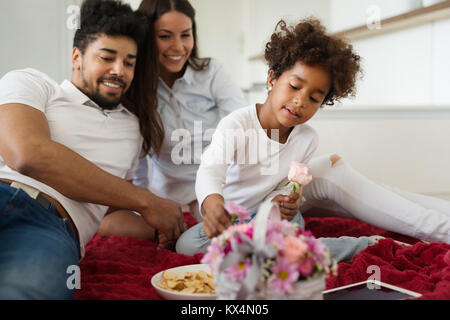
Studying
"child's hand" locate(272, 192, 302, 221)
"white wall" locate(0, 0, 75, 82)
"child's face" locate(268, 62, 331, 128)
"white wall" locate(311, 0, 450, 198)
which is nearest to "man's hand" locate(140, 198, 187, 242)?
"child's hand" locate(272, 192, 302, 221)

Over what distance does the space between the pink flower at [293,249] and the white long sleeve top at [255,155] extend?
0.63 metres

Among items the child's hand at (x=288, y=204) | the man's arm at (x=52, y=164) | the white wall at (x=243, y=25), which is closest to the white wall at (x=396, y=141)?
the child's hand at (x=288, y=204)

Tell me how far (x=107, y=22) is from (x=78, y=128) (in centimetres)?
36

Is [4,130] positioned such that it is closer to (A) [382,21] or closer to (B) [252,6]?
(A) [382,21]

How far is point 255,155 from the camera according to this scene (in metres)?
1.38

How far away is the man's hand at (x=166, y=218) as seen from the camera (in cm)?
125

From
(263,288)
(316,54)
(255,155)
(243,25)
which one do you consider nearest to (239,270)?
(263,288)

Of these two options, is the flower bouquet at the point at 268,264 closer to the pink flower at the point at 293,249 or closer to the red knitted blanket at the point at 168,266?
the pink flower at the point at 293,249

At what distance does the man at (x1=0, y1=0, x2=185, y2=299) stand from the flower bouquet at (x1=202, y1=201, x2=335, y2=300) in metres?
0.36

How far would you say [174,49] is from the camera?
1.67 m

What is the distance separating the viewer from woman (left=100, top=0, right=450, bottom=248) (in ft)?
4.91

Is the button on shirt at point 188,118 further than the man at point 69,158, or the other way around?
the button on shirt at point 188,118
